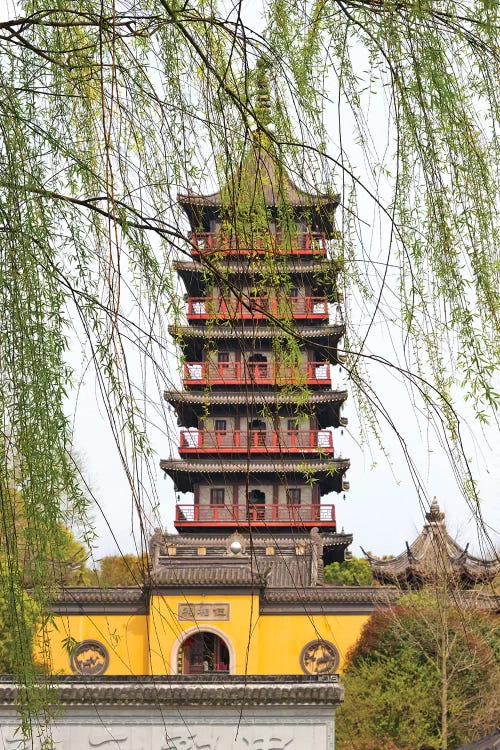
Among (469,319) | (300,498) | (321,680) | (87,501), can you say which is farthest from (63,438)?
(300,498)

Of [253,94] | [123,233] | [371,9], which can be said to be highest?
[371,9]

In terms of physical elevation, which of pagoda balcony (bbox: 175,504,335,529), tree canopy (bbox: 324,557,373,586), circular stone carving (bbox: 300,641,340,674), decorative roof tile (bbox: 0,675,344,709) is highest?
pagoda balcony (bbox: 175,504,335,529)

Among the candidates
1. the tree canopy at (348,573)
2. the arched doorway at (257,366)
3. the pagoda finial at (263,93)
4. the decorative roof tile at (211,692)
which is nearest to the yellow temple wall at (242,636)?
the arched doorway at (257,366)

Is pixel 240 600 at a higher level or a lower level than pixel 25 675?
higher

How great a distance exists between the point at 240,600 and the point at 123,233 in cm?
1104

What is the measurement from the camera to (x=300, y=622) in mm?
12383

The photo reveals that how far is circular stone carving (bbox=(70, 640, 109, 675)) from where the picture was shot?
11984mm

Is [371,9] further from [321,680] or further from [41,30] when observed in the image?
[321,680]

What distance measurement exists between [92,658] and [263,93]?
11.3m

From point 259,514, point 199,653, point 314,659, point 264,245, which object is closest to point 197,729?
point 314,659

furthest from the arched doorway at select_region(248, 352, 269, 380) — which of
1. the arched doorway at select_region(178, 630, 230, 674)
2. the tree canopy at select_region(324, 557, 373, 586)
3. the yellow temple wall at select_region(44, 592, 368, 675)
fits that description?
the tree canopy at select_region(324, 557, 373, 586)

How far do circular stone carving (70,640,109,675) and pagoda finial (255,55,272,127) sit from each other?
36.1 ft

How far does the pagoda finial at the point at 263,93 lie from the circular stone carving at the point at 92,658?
10993 mm

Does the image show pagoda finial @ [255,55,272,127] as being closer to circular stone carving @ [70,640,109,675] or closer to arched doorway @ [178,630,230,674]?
circular stone carving @ [70,640,109,675]
